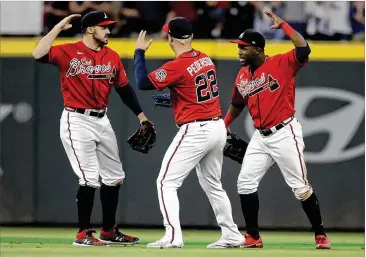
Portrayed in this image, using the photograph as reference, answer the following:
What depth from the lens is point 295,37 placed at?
351 inches

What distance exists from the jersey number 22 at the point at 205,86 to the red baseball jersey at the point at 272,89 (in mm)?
445

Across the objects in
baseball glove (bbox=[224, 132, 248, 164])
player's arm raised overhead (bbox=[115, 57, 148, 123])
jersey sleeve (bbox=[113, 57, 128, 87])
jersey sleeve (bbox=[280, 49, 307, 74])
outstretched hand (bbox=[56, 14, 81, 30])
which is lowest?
baseball glove (bbox=[224, 132, 248, 164])

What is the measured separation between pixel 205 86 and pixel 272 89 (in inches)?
25.9

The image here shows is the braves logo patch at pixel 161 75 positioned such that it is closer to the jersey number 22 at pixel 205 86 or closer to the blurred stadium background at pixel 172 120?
the jersey number 22 at pixel 205 86

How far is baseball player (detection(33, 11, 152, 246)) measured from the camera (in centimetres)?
941

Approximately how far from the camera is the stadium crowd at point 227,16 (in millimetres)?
11836

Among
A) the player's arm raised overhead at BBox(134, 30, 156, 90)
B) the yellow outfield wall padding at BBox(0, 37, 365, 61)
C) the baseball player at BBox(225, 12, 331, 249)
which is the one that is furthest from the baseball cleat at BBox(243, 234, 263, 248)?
the yellow outfield wall padding at BBox(0, 37, 365, 61)

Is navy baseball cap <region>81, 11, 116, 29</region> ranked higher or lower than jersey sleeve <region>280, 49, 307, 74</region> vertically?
higher

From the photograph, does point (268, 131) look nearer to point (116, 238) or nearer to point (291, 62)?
point (291, 62)

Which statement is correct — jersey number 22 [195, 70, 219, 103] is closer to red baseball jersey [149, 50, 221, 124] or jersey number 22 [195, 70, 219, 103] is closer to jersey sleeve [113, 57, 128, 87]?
red baseball jersey [149, 50, 221, 124]

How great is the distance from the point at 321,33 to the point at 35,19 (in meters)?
3.26

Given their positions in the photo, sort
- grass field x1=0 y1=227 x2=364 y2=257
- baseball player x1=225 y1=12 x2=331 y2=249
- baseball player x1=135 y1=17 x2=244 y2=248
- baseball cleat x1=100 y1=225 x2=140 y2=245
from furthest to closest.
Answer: baseball cleat x1=100 y1=225 x2=140 y2=245, baseball player x1=225 y1=12 x2=331 y2=249, baseball player x1=135 y1=17 x2=244 y2=248, grass field x1=0 y1=227 x2=364 y2=257

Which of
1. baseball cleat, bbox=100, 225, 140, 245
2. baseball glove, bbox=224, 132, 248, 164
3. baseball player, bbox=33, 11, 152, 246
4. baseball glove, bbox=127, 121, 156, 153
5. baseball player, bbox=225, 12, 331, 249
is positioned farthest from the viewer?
baseball glove, bbox=224, 132, 248, 164

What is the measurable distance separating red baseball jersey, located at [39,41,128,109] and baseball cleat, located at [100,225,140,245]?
1178 millimetres
